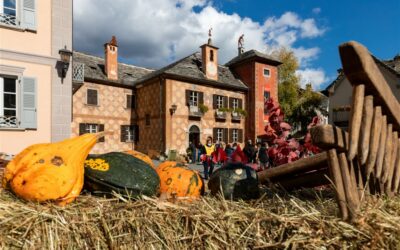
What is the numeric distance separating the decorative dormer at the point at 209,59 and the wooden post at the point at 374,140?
24.6 m

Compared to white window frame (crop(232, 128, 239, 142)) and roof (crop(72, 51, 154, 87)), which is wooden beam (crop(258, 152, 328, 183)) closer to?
roof (crop(72, 51, 154, 87))

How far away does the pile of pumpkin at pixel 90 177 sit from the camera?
191 cm

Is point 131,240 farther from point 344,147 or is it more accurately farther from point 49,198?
point 344,147

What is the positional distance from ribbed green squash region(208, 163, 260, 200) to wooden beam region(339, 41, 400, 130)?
118 centimetres

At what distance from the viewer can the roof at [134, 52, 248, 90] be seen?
23703mm

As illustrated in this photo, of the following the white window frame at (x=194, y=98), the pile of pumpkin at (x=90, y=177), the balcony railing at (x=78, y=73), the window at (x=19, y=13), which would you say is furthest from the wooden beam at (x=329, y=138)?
the white window frame at (x=194, y=98)

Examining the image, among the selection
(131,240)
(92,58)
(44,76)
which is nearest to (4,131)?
(44,76)

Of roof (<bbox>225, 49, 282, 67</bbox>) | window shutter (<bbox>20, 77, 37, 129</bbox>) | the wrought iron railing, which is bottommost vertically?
window shutter (<bbox>20, 77, 37, 129</bbox>)

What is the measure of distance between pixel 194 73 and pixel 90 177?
23.3 m

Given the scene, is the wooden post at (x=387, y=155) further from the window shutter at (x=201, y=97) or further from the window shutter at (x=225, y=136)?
the window shutter at (x=225, y=136)

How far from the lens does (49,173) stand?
1936mm

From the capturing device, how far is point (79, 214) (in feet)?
5.61

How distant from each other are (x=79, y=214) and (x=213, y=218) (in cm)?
84

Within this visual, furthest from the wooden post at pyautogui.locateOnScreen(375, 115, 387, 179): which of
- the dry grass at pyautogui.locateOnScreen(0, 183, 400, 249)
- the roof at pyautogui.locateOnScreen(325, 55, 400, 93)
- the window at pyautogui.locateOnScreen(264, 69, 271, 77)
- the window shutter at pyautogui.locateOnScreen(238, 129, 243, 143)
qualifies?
the roof at pyautogui.locateOnScreen(325, 55, 400, 93)
